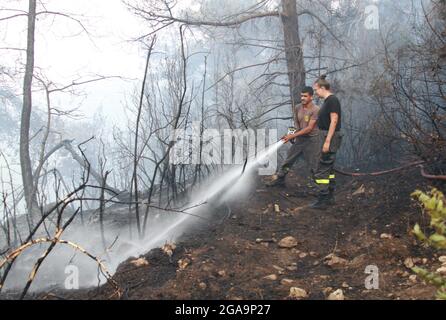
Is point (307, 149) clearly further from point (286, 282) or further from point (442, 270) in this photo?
point (442, 270)

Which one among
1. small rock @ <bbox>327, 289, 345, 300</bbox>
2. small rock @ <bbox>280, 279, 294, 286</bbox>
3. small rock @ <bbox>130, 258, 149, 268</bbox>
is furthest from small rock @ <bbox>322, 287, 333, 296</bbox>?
small rock @ <bbox>130, 258, 149, 268</bbox>

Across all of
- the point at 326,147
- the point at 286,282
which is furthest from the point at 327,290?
the point at 326,147

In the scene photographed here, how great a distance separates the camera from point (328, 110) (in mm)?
5574

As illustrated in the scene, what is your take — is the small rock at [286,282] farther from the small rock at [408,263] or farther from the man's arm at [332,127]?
the man's arm at [332,127]

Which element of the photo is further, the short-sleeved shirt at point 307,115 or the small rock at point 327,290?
the short-sleeved shirt at point 307,115

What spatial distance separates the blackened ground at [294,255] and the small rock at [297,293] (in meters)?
0.06

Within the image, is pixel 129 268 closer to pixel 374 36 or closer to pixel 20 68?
pixel 20 68

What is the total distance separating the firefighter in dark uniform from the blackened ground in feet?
2.00

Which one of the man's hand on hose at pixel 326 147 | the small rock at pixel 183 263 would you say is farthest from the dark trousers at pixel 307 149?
the small rock at pixel 183 263

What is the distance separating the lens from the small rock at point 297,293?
3488 millimetres

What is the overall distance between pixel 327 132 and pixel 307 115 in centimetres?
67
